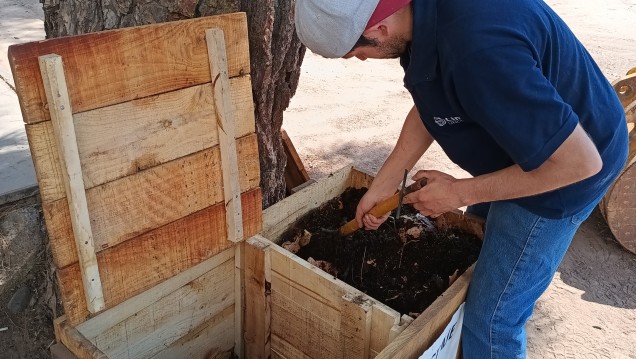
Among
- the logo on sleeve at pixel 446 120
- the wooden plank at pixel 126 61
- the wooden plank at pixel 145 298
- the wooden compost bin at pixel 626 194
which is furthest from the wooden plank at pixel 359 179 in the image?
the wooden compost bin at pixel 626 194

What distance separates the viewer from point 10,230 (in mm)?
2797

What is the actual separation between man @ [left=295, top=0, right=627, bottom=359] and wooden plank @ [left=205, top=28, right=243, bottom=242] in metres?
0.32

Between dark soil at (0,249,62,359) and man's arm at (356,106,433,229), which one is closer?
man's arm at (356,106,433,229)

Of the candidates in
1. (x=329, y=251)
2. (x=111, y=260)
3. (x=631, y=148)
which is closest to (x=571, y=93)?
(x=329, y=251)

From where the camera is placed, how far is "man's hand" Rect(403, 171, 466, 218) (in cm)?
188

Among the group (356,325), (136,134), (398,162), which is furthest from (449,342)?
(136,134)

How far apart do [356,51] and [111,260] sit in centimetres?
103

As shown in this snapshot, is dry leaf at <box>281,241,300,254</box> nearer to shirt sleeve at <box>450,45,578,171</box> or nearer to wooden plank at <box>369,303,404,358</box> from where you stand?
wooden plank at <box>369,303,404,358</box>

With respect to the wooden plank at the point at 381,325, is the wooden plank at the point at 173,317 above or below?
below

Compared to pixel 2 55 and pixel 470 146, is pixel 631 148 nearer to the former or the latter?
pixel 470 146

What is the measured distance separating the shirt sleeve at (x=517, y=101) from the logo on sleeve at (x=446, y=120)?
28 cm

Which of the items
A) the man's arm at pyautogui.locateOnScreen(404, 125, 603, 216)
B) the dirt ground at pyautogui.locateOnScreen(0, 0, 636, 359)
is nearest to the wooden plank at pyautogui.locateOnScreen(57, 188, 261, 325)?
the man's arm at pyautogui.locateOnScreen(404, 125, 603, 216)

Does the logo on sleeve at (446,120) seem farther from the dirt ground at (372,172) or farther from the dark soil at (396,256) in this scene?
the dirt ground at (372,172)

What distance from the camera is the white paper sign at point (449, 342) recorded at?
193 centimetres
